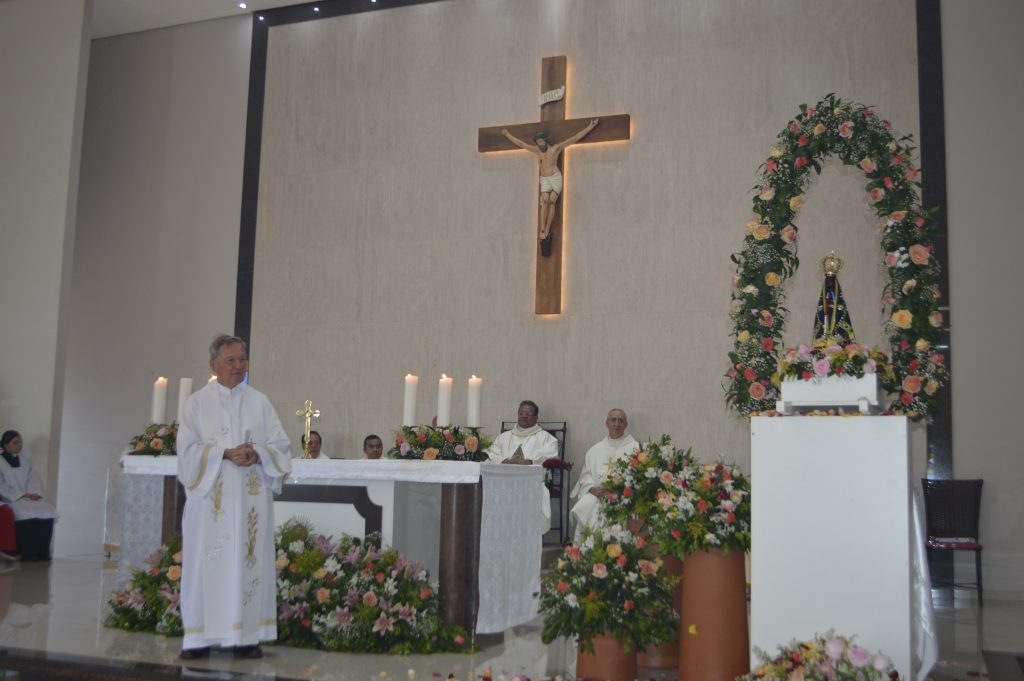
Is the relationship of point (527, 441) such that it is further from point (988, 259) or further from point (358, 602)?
point (988, 259)

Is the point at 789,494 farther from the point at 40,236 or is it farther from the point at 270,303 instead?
the point at 40,236

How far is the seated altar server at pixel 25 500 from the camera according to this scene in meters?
9.55

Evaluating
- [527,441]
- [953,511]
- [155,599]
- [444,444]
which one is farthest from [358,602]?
[953,511]

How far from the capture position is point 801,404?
14.6 feet

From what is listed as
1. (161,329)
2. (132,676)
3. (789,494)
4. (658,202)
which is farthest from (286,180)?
(789,494)

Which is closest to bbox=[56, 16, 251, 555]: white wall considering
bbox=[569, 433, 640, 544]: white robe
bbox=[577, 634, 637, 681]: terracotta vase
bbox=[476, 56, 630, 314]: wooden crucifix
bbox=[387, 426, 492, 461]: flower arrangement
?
Answer: bbox=[476, 56, 630, 314]: wooden crucifix

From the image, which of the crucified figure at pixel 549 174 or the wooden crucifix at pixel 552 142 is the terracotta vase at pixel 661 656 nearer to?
the wooden crucifix at pixel 552 142

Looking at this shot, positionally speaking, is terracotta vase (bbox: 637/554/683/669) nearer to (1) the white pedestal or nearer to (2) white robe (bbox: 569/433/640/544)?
(1) the white pedestal

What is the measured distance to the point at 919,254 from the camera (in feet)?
16.9

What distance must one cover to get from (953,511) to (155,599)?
619cm

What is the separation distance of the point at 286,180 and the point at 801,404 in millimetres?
7925

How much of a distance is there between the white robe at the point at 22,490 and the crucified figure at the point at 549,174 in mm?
5302

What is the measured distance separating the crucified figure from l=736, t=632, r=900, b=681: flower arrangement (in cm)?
639

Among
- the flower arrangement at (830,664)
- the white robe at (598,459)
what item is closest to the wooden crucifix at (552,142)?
the white robe at (598,459)
